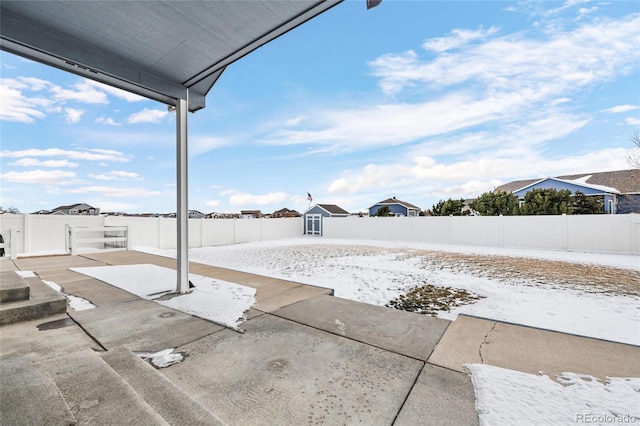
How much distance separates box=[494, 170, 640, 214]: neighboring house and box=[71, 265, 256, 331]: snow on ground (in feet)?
68.7

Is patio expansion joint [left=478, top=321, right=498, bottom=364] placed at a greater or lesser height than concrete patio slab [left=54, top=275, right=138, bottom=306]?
lesser

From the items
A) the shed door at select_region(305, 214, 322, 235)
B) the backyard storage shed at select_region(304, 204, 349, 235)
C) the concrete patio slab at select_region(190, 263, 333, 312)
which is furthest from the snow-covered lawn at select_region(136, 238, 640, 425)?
the backyard storage shed at select_region(304, 204, 349, 235)

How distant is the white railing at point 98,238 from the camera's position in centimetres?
776

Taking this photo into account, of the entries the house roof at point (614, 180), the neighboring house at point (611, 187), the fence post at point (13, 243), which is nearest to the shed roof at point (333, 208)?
the neighboring house at point (611, 187)

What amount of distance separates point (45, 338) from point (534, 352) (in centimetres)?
420

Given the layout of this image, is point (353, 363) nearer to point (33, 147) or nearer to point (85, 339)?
point (85, 339)

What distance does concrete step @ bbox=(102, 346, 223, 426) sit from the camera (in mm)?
1302

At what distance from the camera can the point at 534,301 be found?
14.0 feet

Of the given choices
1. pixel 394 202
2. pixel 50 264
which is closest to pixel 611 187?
pixel 394 202

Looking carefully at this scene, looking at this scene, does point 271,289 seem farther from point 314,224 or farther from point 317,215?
point 314,224

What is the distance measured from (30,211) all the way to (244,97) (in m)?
9.47

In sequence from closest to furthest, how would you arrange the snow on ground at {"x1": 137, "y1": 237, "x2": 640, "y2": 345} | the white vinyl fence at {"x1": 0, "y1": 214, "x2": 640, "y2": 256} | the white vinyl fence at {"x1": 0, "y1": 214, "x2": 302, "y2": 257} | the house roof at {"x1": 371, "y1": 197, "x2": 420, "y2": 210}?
the snow on ground at {"x1": 137, "y1": 237, "x2": 640, "y2": 345} < the white vinyl fence at {"x1": 0, "y1": 214, "x2": 302, "y2": 257} < the white vinyl fence at {"x1": 0, "y1": 214, "x2": 640, "y2": 256} < the house roof at {"x1": 371, "y1": 197, "x2": 420, "y2": 210}

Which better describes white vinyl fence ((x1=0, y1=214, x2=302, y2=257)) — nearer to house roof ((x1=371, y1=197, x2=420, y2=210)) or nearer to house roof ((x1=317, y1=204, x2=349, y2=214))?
house roof ((x1=317, y1=204, x2=349, y2=214))

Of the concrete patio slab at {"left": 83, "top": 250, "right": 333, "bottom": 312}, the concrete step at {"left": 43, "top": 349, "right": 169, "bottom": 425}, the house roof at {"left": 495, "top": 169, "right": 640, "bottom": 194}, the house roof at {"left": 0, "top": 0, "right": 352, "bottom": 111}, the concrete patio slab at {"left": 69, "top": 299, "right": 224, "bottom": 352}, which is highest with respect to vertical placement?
the house roof at {"left": 495, "top": 169, "right": 640, "bottom": 194}
